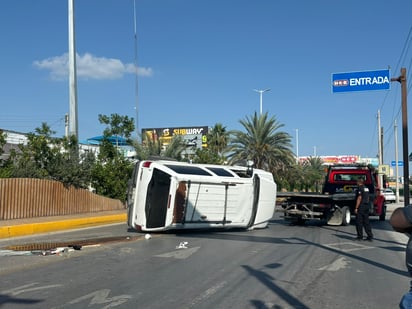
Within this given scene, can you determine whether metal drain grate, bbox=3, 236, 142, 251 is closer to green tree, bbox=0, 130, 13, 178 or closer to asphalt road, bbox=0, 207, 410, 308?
asphalt road, bbox=0, 207, 410, 308

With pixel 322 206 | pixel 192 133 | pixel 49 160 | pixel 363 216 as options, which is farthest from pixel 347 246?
pixel 192 133

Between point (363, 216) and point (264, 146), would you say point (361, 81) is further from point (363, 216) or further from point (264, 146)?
point (264, 146)

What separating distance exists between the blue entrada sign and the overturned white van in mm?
5851

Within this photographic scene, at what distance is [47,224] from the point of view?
14727mm

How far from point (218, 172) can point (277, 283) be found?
277 inches

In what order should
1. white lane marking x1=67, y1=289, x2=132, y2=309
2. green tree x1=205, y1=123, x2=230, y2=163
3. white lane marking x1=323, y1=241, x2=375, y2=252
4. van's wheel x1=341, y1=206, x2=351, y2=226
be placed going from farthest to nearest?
green tree x1=205, y1=123, x2=230, y2=163 < van's wheel x1=341, y1=206, x2=351, y2=226 < white lane marking x1=323, y1=241, x2=375, y2=252 < white lane marking x1=67, y1=289, x2=132, y2=309

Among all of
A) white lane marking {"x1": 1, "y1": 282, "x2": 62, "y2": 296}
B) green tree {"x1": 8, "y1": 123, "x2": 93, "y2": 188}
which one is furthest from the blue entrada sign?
white lane marking {"x1": 1, "y1": 282, "x2": 62, "y2": 296}

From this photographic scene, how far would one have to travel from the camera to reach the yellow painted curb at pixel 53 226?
13203 millimetres

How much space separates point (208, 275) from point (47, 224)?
337 inches

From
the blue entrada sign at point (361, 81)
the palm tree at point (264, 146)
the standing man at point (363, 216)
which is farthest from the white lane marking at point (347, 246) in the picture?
the palm tree at point (264, 146)

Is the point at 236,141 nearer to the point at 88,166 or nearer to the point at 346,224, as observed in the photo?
the point at 88,166

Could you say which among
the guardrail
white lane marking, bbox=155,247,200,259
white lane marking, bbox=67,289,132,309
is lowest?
white lane marking, bbox=155,247,200,259

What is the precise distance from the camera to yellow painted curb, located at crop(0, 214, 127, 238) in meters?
13.2

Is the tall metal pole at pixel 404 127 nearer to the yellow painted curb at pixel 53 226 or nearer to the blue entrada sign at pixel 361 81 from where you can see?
the blue entrada sign at pixel 361 81
